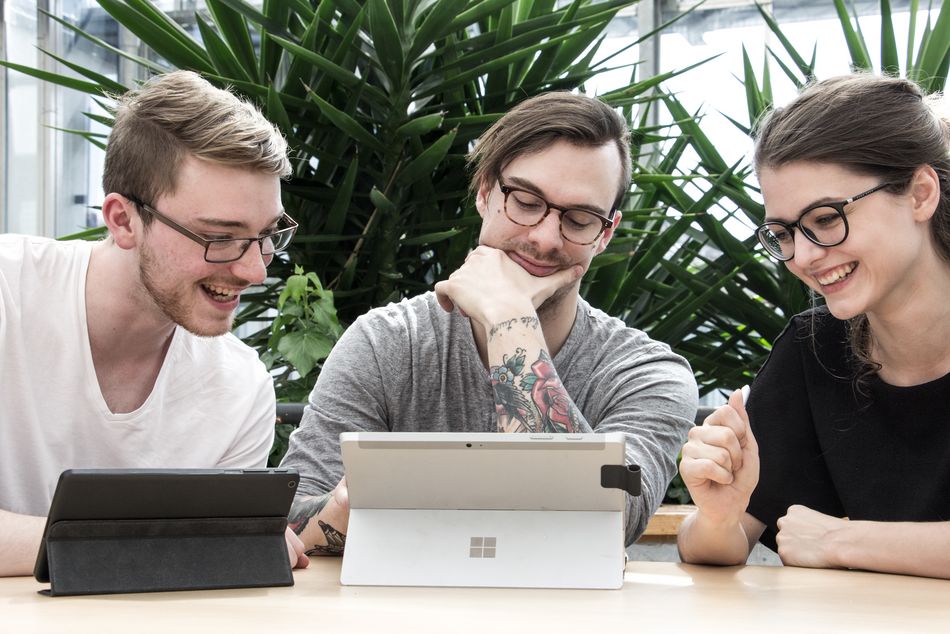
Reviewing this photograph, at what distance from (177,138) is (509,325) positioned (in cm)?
72

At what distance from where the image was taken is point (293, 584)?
52.4 inches

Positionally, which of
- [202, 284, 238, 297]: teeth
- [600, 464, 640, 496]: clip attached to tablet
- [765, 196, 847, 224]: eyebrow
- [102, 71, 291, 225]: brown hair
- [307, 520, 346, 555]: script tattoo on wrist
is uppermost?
[102, 71, 291, 225]: brown hair

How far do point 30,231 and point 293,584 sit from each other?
15.7 feet

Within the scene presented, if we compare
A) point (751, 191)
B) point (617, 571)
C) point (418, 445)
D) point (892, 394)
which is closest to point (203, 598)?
point (418, 445)

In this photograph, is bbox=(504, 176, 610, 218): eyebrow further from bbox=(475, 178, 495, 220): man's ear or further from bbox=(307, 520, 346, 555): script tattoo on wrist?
bbox=(307, 520, 346, 555): script tattoo on wrist

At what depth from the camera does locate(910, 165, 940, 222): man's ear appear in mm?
1771

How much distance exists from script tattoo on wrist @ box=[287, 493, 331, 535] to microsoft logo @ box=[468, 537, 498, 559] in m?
0.42

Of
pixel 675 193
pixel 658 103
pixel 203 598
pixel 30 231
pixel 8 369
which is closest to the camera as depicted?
pixel 203 598

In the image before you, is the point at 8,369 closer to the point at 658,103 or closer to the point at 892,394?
the point at 892,394

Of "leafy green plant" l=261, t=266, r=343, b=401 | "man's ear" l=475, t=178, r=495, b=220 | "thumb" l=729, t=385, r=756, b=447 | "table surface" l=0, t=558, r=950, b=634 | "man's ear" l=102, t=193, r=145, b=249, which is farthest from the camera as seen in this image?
"leafy green plant" l=261, t=266, r=343, b=401

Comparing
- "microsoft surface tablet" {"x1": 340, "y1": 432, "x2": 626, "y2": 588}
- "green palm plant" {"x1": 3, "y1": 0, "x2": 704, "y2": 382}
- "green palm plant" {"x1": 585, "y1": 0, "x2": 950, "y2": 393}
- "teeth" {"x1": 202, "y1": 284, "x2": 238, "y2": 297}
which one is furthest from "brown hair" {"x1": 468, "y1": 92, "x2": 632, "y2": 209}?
"green palm plant" {"x1": 585, "y1": 0, "x2": 950, "y2": 393}

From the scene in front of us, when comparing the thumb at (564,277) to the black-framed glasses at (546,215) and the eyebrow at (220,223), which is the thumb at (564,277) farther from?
the eyebrow at (220,223)

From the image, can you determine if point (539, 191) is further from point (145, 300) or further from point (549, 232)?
point (145, 300)

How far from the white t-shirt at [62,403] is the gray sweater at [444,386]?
0.22m
